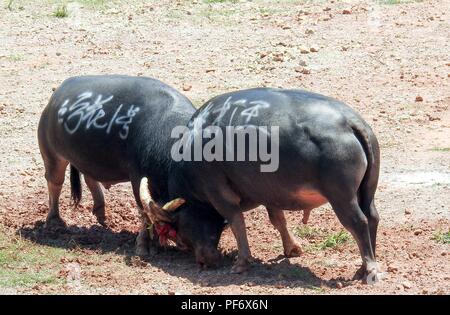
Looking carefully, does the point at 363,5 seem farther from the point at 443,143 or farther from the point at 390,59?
the point at 443,143

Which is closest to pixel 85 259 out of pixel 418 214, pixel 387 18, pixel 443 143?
pixel 418 214

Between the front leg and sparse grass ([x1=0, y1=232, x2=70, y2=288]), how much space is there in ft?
4.87

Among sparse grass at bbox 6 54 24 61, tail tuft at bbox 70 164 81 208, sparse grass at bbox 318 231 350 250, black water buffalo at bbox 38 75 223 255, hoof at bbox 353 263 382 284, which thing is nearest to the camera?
hoof at bbox 353 263 382 284

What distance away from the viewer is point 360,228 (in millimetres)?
9602

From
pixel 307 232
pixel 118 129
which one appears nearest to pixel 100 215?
pixel 118 129

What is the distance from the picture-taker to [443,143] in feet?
45.0

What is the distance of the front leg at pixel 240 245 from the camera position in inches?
407

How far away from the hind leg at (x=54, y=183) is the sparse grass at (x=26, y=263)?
2.04 feet

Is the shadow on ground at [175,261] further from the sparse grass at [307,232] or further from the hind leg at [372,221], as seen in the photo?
the sparse grass at [307,232]

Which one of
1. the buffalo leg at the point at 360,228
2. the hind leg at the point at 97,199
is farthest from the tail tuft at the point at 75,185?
the buffalo leg at the point at 360,228

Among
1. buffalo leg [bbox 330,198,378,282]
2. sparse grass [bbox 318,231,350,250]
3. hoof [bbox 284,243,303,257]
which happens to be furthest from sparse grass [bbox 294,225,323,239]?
buffalo leg [bbox 330,198,378,282]

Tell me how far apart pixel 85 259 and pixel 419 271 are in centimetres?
291

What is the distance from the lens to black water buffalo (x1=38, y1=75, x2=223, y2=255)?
1104 cm

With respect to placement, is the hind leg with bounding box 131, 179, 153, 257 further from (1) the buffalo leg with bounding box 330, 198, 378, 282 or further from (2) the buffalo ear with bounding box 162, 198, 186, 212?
(1) the buffalo leg with bounding box 330, 198, 378, 282
